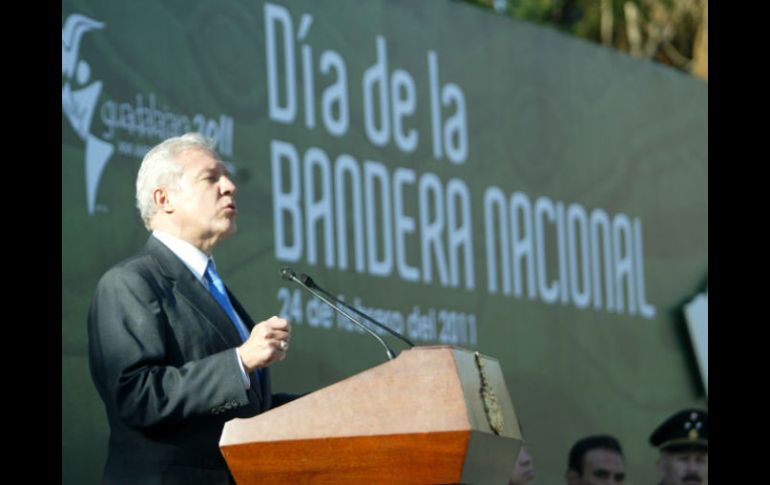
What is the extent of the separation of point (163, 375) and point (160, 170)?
53 centimetres

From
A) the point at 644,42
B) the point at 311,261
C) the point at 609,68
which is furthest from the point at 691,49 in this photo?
the point at 311,261

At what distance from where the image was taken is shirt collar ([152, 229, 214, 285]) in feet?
12.4

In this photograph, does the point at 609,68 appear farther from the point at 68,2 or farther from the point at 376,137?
the point at 68,2

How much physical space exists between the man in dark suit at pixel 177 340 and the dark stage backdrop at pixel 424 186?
164cm

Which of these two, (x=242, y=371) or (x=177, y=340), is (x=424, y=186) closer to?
(x=177, y=340)

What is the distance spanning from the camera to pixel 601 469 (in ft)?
21.3

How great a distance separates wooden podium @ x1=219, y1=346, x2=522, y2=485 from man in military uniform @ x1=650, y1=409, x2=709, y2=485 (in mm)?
3910

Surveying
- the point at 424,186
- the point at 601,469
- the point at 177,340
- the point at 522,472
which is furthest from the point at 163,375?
the point at 424,186

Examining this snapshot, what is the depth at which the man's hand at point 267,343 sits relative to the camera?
134 inches

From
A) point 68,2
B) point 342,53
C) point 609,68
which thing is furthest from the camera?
point 609,68

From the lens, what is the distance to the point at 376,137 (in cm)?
682

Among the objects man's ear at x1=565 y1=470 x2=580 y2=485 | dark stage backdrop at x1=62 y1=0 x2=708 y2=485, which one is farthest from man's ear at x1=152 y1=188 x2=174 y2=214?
man's ear at x1=565 y1=470 x2=580 y2=485

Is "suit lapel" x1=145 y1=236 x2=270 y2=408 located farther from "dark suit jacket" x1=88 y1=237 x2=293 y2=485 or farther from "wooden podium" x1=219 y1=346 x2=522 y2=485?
"wooden podium" x1=219 y1=346 x2=522 y2=485
